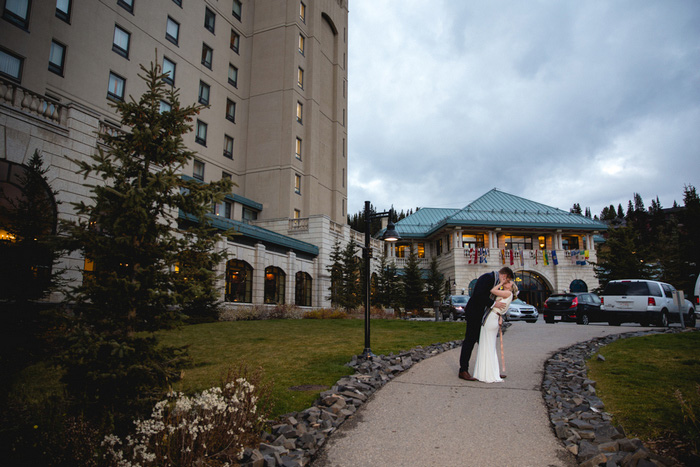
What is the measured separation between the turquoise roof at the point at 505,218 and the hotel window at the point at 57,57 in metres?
36.9

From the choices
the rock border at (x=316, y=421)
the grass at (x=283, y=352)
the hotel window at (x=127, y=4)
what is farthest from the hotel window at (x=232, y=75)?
the rock border at (x=316, y=421)

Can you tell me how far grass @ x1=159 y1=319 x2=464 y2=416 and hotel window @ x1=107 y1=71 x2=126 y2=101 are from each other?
17.0 m

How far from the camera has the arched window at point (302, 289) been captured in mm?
28812

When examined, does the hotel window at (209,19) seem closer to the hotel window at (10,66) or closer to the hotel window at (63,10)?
the hotel window at (63,10)

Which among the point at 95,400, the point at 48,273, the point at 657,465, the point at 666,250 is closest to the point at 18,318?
the point at 48,273

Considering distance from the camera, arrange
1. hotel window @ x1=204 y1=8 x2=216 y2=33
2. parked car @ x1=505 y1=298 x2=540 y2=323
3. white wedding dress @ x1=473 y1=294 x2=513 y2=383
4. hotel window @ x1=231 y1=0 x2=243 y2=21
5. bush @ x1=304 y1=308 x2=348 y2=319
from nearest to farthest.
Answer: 1. white wedding dress @ x1=473 y1=294 x2=513 y2=383
2. bush @ x1=304 y1=308 x2=348 y2=319
3. parked car @ x1=505 y1=298 x2=540 y2=323
4. hotel window @ x1=204 y1=8 x2=216 y2=33
5. hotel window @ x1=231 y1=0 x2=243 y2=21

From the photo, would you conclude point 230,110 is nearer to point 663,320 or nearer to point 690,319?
point 663,320

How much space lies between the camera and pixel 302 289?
29.6 meters

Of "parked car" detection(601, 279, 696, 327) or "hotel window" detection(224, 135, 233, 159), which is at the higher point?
"hotel window" detection(224, 135, 233, 159)

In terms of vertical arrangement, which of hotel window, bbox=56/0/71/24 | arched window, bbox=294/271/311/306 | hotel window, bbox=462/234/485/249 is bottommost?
arched window, bbox=294/271/311/306

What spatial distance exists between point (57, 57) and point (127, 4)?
22.3ft

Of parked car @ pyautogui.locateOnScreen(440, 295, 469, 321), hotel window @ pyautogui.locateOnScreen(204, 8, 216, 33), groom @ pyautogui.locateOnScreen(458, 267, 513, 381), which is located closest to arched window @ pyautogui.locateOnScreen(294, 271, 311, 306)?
parked car @ pyautogui.locateOnScreen(440, 295, 469, 321)

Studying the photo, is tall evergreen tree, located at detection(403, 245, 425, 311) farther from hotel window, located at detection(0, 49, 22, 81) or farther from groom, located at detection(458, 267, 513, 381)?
hotel window, located at detection(0, 49, 22, 81)

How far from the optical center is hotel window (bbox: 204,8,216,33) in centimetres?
3278
